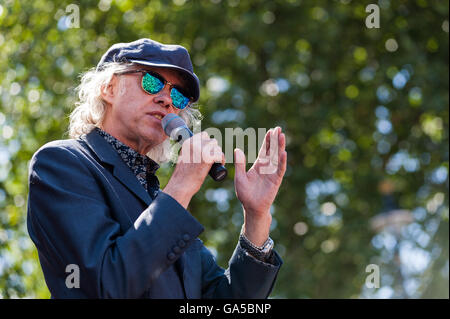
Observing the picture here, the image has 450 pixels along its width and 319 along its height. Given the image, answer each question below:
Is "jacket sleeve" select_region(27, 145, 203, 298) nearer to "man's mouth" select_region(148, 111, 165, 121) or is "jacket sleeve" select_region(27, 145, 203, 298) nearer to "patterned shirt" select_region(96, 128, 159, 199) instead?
"patterned shirt" select_region(96, 128, 159, 199)

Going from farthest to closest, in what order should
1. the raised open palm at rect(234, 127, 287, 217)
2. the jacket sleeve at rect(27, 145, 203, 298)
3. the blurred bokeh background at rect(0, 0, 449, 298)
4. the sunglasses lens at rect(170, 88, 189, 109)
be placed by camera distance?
the blurred bokeh background at rect(0, 0, 449, 298), the sunglasses lens at rect(170, 88, 189, 109), the raised open palm at rect(234, 127, 287, 217), the jacket sleeve at rect(27, 145, 203, 298)

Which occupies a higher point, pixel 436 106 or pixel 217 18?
pixel 217 18

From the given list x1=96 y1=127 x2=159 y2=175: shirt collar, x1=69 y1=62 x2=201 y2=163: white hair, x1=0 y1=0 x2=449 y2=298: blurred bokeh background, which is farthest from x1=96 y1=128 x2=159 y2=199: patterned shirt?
x1=0 y1=0 x2=449 y2=298: blurred bokeh background

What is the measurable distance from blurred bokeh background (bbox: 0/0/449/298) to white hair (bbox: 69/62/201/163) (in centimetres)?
514

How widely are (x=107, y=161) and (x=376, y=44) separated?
270 inches

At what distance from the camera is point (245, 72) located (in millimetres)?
8422

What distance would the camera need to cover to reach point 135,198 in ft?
7.16

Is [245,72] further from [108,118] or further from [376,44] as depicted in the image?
[108,118]

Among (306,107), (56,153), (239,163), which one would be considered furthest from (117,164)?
(306,107)

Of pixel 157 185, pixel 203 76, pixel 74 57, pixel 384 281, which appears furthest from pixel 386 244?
pixel 157 185

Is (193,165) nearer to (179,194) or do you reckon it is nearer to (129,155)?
(179,194)

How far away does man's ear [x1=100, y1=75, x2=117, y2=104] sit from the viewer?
2500 millimetres

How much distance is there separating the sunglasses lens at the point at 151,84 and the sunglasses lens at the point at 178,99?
0.06 meters

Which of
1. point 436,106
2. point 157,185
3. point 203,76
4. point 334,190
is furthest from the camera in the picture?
point 334,190
